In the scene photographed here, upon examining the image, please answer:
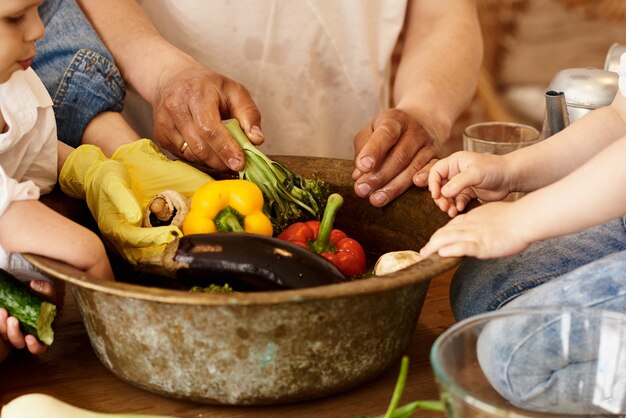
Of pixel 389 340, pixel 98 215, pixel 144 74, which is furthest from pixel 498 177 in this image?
pixel 144 74

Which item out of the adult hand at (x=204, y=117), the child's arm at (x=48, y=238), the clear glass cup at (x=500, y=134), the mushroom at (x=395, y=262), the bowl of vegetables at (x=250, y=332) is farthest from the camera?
the clear glass cup at (x=500, y=134)

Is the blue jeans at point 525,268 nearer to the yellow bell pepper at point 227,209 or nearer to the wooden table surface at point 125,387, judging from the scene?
the wooden table surface at point 125,387

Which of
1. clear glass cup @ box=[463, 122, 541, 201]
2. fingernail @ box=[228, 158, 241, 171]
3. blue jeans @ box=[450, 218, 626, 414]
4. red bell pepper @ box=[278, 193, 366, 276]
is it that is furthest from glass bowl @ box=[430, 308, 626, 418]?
clear glass cup @ box=[463, 122, 541, 201]

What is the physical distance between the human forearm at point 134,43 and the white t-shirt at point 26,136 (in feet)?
1.06

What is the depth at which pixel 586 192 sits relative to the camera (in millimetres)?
1116

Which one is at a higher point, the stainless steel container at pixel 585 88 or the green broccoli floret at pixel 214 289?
the stainless steel container at pixel 585 88

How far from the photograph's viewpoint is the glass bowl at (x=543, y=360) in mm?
942

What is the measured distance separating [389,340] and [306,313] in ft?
0.51

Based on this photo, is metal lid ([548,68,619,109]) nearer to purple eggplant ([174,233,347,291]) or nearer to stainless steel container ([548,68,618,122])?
stainless steel container ([548,68,618,122])

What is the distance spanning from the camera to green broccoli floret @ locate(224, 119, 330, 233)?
1438 mm

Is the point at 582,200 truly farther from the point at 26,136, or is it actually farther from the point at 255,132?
Result: the point at 26,136

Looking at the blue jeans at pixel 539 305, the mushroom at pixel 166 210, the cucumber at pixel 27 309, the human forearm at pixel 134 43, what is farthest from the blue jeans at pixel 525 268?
A: the human forearm at pixel 134 43

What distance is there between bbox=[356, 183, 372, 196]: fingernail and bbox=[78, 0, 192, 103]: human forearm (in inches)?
18.3

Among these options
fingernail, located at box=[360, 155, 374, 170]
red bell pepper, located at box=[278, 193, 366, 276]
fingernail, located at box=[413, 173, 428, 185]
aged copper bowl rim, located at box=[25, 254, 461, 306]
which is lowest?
red bell pepper, located at box=[278, 193, 366, 276]
